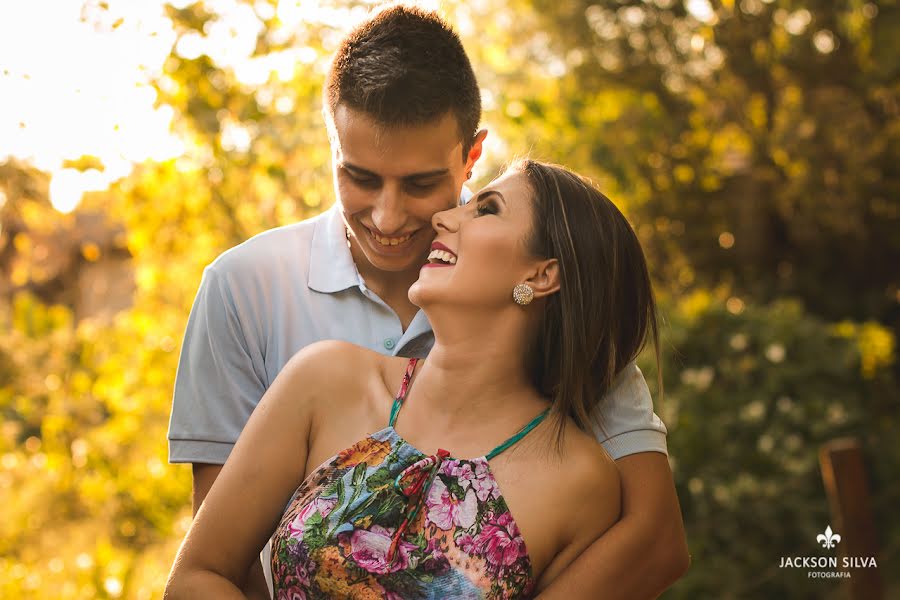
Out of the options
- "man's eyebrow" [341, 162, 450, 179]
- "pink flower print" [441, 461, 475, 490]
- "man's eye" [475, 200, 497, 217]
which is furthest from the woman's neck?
"man's eyebrow" [341, 162, 450, 179]

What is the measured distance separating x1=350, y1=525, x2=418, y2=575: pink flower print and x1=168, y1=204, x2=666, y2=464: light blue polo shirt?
0.52m

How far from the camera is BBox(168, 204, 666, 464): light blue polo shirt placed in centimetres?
238

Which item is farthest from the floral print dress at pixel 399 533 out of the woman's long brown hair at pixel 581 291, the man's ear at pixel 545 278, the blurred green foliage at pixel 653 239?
the blurred green foliage at pixel 653 239

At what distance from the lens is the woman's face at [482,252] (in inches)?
85.1

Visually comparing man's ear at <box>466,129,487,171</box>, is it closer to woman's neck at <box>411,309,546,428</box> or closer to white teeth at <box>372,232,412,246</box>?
white teeth at <box>372,232,412,246</box>

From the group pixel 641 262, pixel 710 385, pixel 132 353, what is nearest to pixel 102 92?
pixel 132 353

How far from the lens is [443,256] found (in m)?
2.21

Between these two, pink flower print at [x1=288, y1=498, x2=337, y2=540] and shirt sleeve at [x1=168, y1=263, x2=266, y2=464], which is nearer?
pink flower print at [x1=288, y1=498, x2=337, y2=540]

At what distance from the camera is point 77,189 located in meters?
4.30

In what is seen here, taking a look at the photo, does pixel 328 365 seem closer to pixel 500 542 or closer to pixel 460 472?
pixel 460 472

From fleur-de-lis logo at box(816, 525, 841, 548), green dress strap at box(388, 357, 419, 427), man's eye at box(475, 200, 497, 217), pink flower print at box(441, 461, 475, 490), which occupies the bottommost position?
fleur-de-lis logo at box(816, 525, 841, 548)

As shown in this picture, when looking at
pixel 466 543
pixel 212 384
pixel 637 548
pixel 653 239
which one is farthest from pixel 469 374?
pixel 653 239

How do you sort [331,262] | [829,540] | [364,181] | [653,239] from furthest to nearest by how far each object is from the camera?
[653,239] < [829,540] < [331,262] < [364,181]

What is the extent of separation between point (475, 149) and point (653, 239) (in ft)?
16.1
